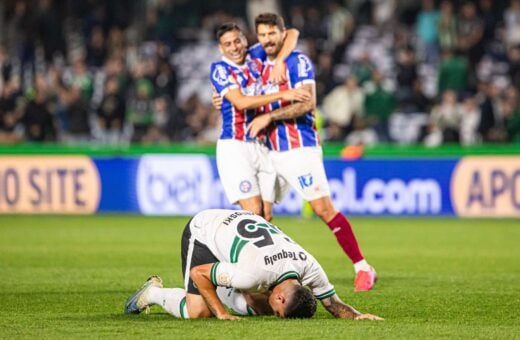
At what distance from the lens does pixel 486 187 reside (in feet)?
59.8

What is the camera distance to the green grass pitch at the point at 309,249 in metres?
7.49

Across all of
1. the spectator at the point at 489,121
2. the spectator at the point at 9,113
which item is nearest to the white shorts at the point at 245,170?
the spectator at the point at 489,121

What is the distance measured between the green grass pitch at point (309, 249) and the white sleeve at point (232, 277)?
267 mm

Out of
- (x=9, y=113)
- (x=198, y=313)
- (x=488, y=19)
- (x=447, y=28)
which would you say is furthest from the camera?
(x=488, y=19)

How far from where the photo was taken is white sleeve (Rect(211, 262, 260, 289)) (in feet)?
24.7

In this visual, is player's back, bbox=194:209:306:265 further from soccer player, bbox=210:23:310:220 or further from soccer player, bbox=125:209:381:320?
soccer player, bbox=210:23:310:220

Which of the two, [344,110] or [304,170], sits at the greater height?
[344,110]

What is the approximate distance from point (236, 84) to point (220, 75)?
0.17 m

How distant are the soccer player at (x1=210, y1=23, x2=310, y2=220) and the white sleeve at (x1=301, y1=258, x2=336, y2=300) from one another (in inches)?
98.0

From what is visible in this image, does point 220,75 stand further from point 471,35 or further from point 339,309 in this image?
point 471,35

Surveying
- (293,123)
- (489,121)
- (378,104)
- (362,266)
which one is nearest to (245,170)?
(293,123)

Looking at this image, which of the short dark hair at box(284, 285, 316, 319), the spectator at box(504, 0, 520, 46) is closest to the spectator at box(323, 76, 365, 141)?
the spectator at box(504, 0, 520, 46)

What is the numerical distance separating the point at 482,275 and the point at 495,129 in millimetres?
9978

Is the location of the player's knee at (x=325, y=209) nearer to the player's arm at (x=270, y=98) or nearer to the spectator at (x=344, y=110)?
the player's arm at (x=270, y=98)
